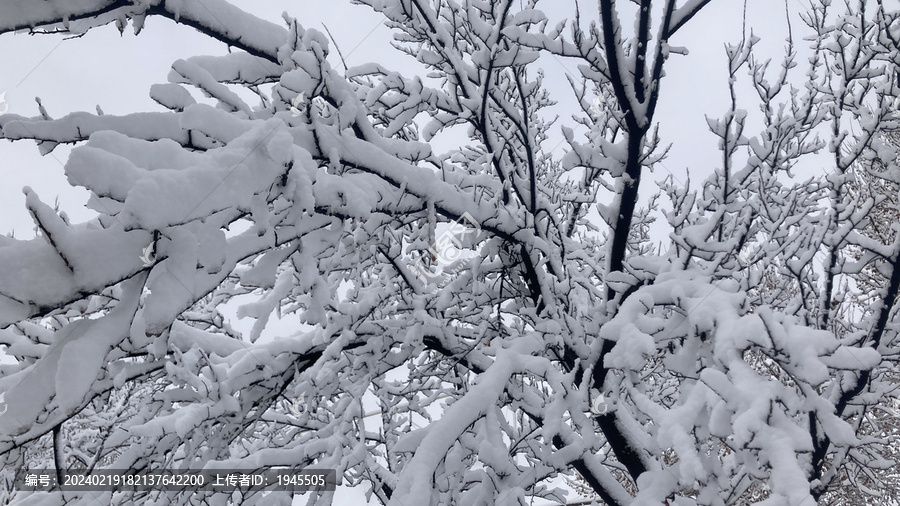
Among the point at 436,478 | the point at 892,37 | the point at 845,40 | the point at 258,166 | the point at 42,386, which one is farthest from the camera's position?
the point at 845,40

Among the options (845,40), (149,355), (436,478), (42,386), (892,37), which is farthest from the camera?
(845,40)

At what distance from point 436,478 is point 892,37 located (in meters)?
3.68

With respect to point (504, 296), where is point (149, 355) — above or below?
below

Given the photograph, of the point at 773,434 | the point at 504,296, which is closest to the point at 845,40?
the point at 504,296

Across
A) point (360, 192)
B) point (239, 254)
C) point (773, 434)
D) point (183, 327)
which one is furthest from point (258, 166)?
point (183, 327)

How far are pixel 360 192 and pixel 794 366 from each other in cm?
151

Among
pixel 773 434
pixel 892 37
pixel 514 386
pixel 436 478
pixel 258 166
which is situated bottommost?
pixel 436 478

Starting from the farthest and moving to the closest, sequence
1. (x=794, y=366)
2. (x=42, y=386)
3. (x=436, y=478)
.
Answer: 1. (x=436, y=478)
2. (x=794, y=366)
3. (x=42, y=386)

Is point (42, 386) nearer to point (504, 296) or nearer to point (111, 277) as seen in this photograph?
point (111, 277)

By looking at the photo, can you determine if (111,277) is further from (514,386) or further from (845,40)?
(845,40)

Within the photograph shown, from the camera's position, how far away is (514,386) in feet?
10.1

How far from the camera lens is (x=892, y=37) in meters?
→ 3.04

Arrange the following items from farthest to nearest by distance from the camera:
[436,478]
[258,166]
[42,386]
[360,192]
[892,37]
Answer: [892,37] < [436,478] < [360,192] < [258,166] < [42,386]

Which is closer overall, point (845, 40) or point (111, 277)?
point (111, 277)
